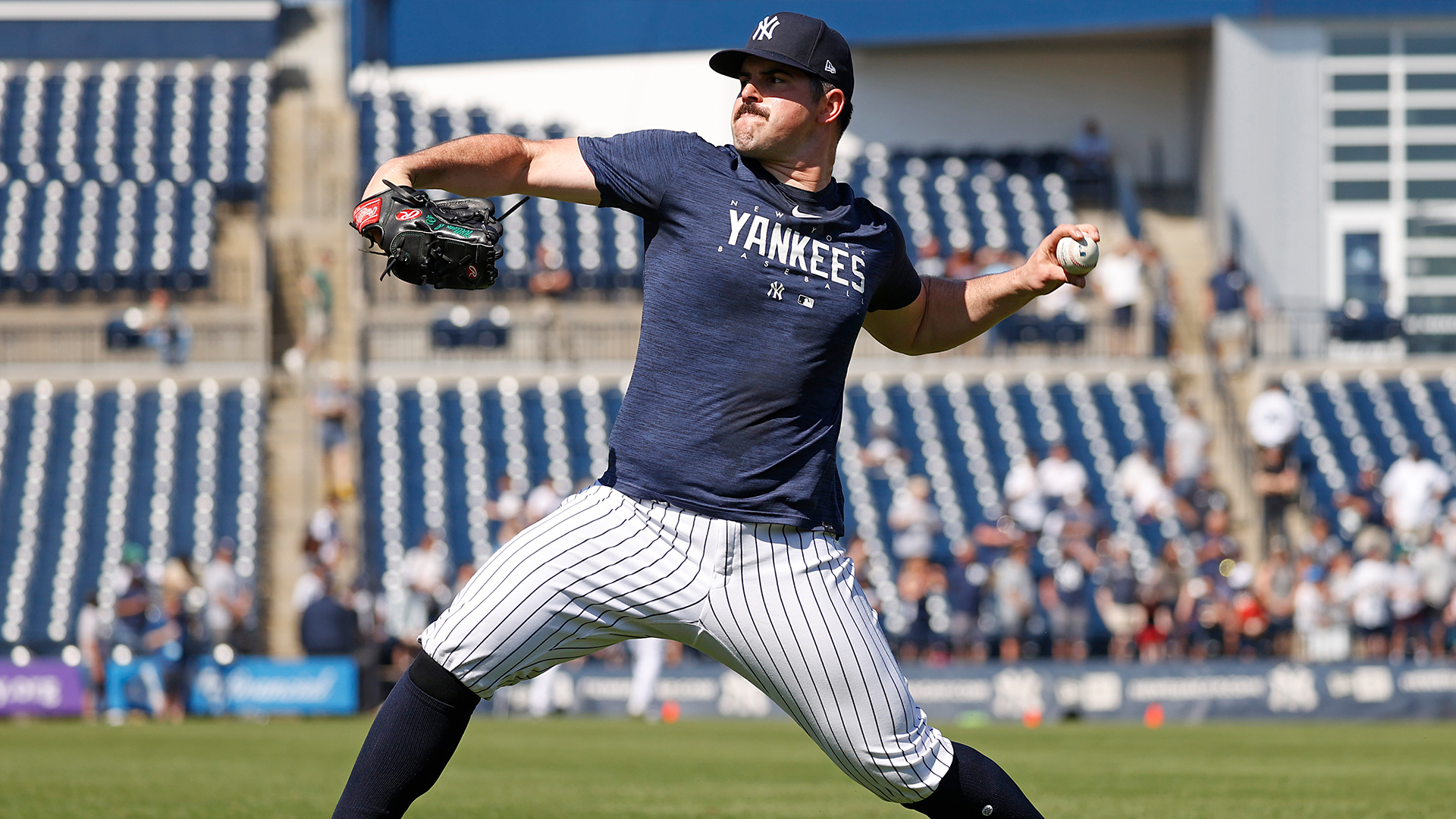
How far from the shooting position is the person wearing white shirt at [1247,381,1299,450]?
21984 mm

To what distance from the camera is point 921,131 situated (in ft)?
95.9

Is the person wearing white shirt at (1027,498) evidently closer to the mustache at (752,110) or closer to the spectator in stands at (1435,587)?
the spectator in stands at (1435,587)

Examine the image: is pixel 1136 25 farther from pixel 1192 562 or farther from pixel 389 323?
pixel 389 323

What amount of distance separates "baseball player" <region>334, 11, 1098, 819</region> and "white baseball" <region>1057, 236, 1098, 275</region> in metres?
0.54

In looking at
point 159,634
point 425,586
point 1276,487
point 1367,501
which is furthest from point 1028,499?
point 159,634

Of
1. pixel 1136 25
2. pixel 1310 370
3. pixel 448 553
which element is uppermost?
pixel 1136 25

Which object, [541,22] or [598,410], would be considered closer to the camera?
[598,410]

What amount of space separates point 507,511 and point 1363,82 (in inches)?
584

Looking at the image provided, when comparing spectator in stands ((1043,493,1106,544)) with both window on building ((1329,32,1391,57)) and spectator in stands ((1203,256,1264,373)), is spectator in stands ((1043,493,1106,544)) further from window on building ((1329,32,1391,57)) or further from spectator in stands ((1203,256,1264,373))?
window on building ((1329,32,1391,57))

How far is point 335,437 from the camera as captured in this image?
72.4 feet

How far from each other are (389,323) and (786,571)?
2049 cm

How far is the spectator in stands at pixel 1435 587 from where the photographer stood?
1900 cm

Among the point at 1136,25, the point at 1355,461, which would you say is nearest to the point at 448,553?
the point at 1355,461

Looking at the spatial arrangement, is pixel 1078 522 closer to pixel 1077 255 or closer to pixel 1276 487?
pixel 1276 487
